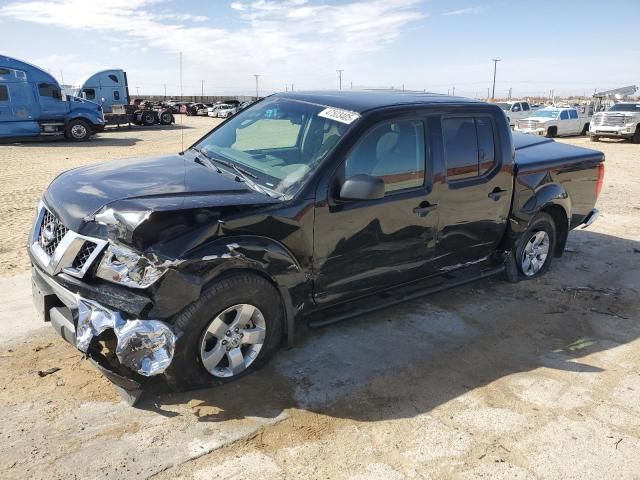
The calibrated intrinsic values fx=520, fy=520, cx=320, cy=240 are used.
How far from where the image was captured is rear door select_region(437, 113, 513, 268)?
14.4ft

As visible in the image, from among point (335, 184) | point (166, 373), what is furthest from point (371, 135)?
point (166, 373)

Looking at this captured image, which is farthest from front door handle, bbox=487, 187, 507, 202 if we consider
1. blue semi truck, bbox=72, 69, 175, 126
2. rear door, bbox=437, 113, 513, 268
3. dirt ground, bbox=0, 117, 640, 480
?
blue semi truck, bbox=72, 69, 175, 126

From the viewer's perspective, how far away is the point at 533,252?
5.72 metres

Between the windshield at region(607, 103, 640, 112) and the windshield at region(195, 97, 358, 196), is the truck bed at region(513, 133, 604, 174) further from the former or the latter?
the windshield at region(607, 103, 640, 112)

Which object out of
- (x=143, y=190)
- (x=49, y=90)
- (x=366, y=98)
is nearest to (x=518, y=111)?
(x=49, y=90)

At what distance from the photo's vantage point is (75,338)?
307 centimetres

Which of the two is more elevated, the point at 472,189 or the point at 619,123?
the point at 619,123

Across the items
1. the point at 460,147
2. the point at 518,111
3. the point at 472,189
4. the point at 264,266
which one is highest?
the point at 518,111

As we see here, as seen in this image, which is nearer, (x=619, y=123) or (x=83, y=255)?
(x=83, y=255)

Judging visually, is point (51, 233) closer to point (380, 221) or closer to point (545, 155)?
point (380, 221)

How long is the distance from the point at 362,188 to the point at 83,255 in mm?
1796

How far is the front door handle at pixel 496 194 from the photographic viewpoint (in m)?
4.78

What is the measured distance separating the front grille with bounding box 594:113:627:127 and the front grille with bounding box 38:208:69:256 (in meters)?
25.6

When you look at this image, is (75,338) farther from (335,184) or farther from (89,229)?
(335,184)
